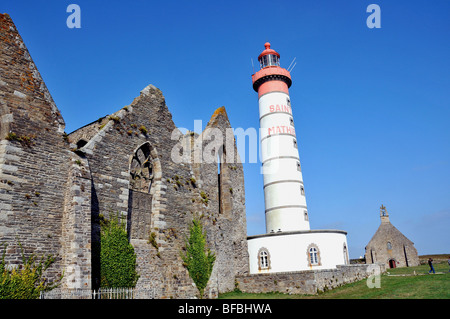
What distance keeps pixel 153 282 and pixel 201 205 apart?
5.19 meters

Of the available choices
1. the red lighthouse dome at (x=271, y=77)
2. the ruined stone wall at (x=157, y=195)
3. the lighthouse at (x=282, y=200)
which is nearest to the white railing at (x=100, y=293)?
the ruined stone wall at (x=157, y=195)

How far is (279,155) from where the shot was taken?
2911 centimetres

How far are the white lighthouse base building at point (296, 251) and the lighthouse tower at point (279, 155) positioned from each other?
3.97 m

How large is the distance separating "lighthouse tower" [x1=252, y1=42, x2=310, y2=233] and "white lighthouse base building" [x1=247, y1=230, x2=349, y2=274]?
3.97 meters

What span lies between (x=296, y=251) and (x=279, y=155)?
9.05 metres

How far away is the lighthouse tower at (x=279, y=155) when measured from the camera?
91.2 feet

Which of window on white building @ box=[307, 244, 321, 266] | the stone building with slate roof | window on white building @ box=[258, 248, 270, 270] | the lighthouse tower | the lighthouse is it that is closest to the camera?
window on white building @ box=[307, 244, 321, 266]

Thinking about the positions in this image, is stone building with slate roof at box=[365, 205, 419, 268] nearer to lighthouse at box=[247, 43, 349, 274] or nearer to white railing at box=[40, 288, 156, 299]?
lighthouse at box=[247, 43, 349, 274]

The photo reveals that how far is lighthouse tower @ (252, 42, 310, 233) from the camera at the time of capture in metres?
27.8

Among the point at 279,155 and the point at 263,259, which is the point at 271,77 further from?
the point at 263,259

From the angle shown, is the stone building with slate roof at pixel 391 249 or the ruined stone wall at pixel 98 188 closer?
the ruined stone wall at pixel 98 188

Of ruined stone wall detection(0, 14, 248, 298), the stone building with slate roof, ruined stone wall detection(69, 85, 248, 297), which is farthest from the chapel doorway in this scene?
ruined stone wall detection(69, 85, 248, 297)

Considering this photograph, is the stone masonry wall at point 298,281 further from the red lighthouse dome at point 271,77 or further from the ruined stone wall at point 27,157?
the red lighthouse dome at point 271,77
